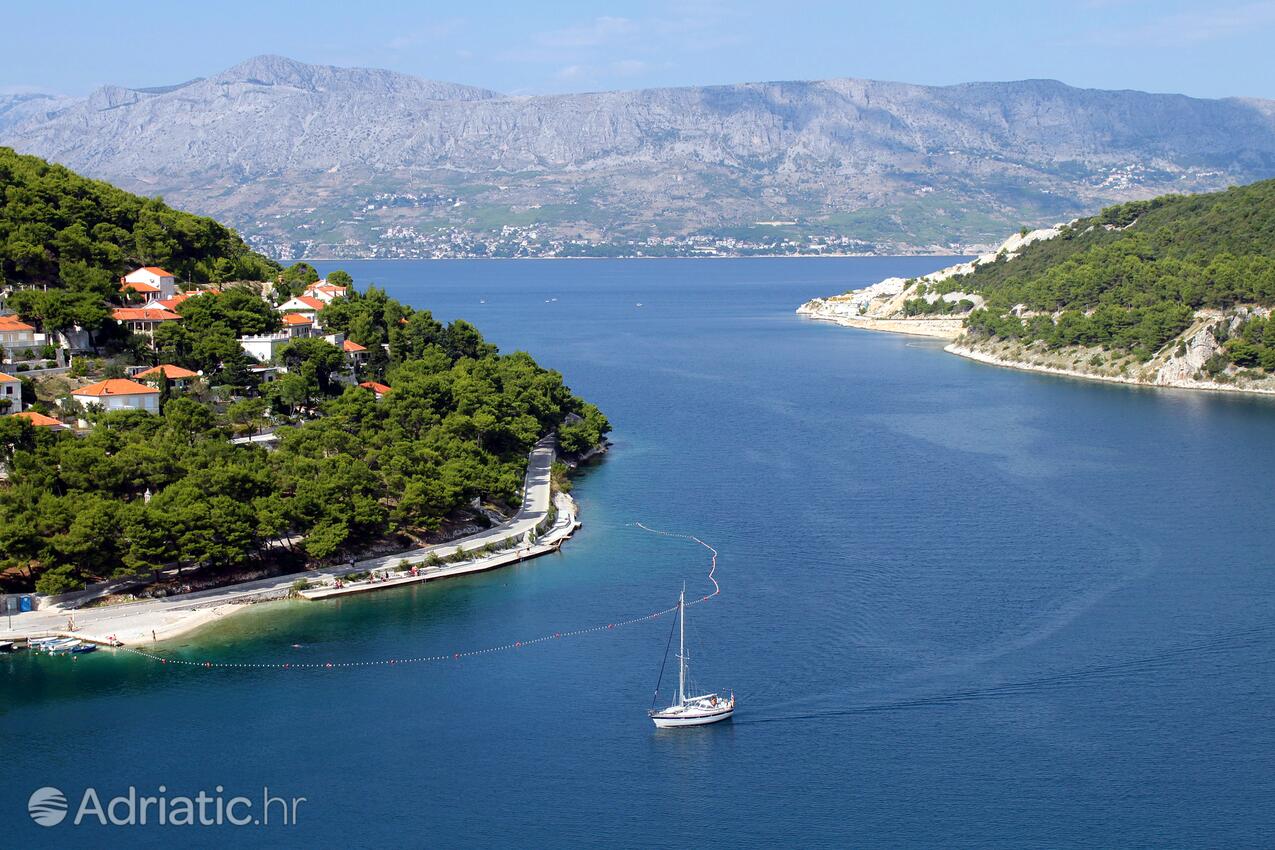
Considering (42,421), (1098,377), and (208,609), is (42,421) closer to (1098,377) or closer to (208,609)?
(208,609)

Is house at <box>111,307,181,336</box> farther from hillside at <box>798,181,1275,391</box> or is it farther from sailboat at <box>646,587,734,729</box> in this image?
hillside at <box>798,181,1275,391</box>

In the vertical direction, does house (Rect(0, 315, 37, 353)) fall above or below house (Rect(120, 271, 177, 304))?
below

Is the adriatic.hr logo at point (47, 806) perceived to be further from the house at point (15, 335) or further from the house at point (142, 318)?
the house at point (142, 318)

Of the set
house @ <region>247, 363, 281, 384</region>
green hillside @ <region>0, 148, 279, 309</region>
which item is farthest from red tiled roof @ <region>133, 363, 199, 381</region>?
green hillside @ <region>0, 148, 279, 309</region>

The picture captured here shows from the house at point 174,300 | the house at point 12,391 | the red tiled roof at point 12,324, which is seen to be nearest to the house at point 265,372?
the house at point 174,300

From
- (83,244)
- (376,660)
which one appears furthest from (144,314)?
(376,660)

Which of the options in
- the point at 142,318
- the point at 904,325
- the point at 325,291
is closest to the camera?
the point at 142,318

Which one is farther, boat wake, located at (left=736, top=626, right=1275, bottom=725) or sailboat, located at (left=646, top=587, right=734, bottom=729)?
boat wake, located at (left=736, top=626, right=1275, bottom=725)
